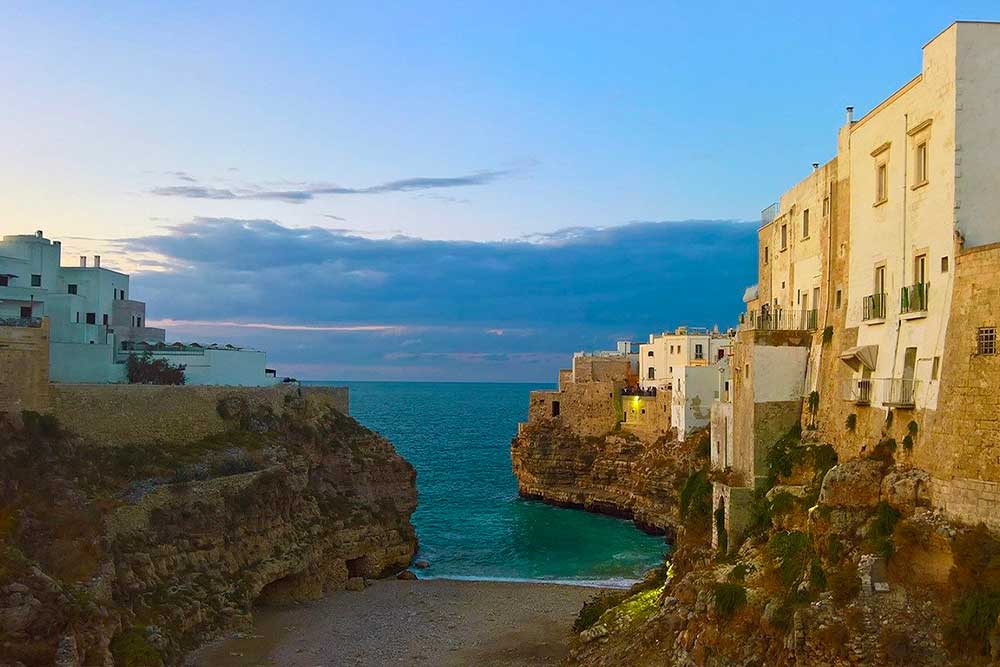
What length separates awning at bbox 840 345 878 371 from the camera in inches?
1050

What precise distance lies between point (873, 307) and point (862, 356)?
148 centimetres

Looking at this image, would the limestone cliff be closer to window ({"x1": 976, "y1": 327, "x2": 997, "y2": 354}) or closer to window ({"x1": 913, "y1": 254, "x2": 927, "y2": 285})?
window ({"x1": 976, "y1": 327, "x2": 997, "y2": 354})

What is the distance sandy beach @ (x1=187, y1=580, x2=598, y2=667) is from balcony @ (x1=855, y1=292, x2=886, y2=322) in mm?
15475

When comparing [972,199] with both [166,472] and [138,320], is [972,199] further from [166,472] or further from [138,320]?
[138,320]

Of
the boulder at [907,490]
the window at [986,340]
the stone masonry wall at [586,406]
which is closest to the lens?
the window at [986,340]

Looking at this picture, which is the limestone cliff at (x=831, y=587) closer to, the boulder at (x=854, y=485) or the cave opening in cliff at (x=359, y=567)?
the boulder at (x=854, y=485)

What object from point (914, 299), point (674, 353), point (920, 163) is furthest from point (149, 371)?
point (674, 353)

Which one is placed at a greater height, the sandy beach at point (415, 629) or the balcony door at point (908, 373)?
the balcony door at point (908, 373)

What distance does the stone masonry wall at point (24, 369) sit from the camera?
121 feet

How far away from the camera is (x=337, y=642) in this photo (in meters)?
34.2

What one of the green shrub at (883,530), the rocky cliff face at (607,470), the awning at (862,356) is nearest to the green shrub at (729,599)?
the green shrub at (883,530)

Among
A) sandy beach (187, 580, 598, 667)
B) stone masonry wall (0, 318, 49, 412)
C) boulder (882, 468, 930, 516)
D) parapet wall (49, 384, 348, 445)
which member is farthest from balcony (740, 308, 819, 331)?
stone masonry wall (0, 318, 49, 412)

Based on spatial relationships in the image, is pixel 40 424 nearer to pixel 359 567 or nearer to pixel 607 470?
pixel 359 567

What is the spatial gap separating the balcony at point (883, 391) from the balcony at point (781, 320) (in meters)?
4.73
